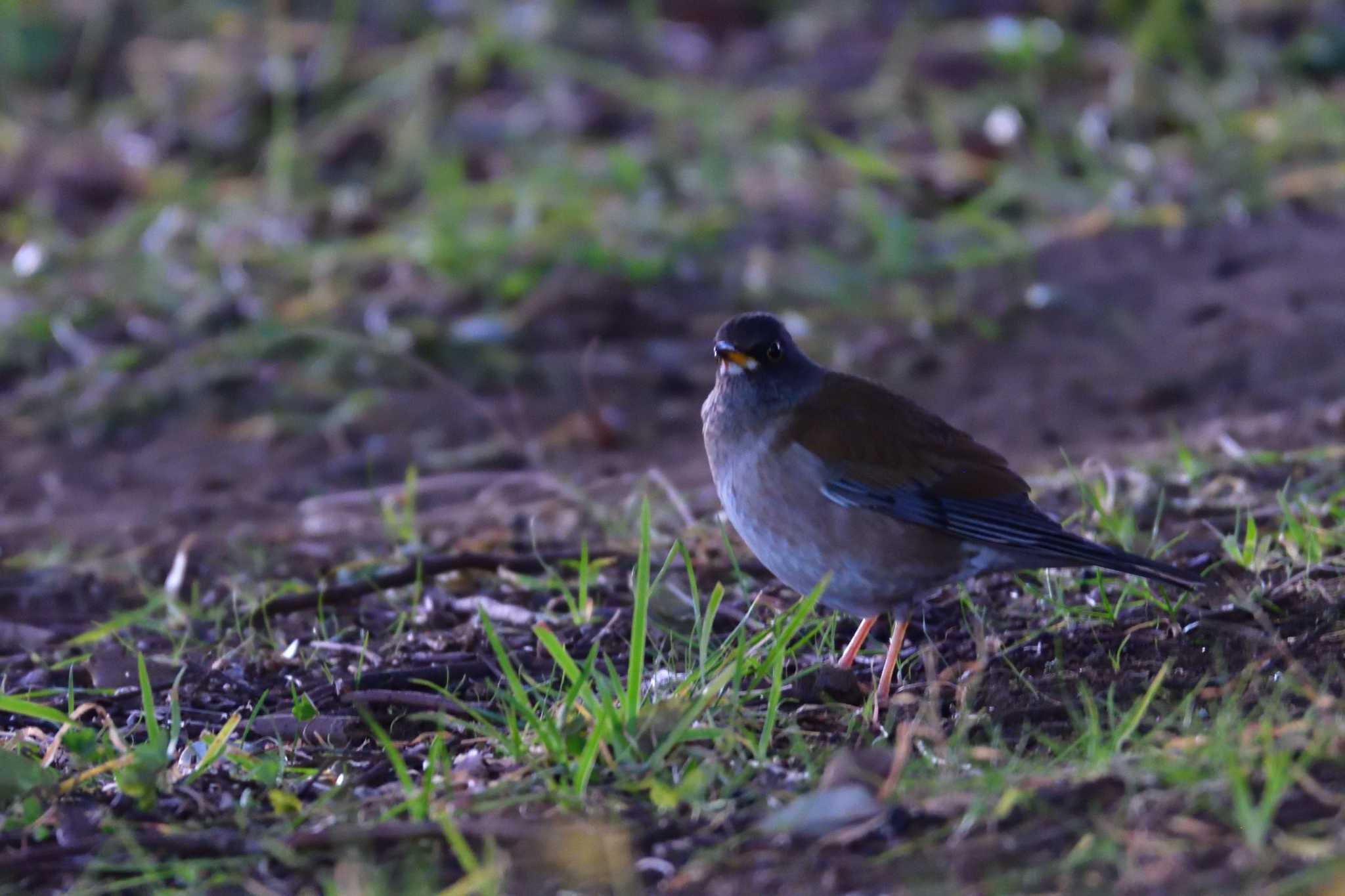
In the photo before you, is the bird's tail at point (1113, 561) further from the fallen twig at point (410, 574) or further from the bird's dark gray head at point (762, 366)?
the fallen twig at point (410, 574)

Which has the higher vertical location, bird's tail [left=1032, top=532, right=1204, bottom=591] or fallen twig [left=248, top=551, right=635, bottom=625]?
bird's tail [left=1032, top=532, right=1204, bottom=591]

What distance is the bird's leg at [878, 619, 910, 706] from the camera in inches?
156

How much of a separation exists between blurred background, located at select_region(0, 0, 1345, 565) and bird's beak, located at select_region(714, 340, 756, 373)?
0.81 meters

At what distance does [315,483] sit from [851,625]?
274cm

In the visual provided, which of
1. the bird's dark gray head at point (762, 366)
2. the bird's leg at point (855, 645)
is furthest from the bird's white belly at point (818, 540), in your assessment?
the bird's dark gray head at point (762, 366)

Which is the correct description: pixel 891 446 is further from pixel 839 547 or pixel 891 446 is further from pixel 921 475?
pixel 839 547

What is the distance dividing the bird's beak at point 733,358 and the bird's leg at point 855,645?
2.45 ft

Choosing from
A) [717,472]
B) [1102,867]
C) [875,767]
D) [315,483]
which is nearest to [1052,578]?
[717,472]

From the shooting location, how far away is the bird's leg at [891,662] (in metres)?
3.97

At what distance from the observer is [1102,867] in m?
2.90

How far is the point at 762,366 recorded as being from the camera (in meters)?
4.61

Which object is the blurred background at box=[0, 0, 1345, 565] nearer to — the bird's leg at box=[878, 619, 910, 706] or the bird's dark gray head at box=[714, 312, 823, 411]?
the bird's dark gray head at box=[714, 312, 823, 411]

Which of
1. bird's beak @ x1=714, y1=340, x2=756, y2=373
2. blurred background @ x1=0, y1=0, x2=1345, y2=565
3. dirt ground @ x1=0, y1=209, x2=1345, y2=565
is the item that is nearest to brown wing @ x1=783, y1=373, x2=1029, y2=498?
bird's beak @ x1=714, y1=340, x2=756, y2=373

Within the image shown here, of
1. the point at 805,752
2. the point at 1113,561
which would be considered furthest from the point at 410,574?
the point at 1113,561
